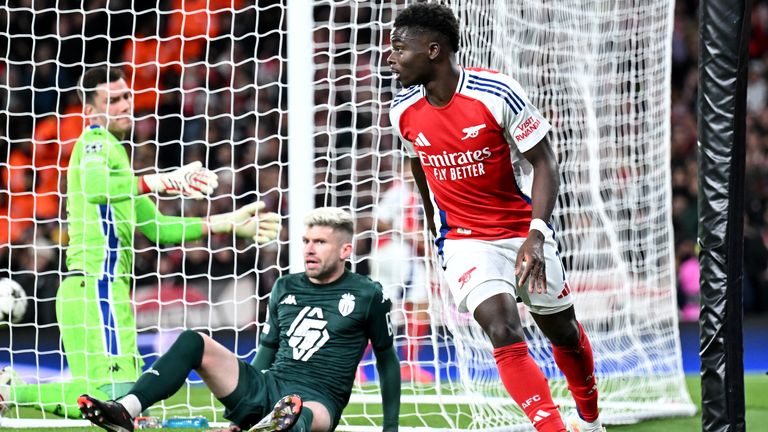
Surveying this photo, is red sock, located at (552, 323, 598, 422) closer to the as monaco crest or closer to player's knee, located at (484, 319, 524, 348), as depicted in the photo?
player's knee, located at (484, 319, 524, 348)

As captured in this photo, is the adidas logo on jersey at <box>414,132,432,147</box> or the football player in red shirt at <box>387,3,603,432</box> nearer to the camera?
the football player in red shirt at <box>387,3,603,432</box>

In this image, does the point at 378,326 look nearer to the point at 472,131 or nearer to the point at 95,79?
the point at 472,131

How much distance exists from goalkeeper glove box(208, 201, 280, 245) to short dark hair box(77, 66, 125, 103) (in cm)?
103

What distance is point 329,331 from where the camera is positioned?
4.87m

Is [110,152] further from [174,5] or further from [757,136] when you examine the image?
[757,136]

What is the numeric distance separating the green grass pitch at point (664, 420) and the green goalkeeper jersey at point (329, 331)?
55.1 inches

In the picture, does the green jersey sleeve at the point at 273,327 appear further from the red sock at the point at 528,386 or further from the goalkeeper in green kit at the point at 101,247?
the red sock at the point at 528,386

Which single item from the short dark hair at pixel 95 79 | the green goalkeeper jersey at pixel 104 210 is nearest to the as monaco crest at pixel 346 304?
the green goalkeeper jersey at pixel 104 210

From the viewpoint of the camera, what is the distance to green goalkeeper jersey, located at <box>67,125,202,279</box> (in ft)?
20.4

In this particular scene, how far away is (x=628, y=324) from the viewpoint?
760 cm

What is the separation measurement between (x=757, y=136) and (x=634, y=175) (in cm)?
723

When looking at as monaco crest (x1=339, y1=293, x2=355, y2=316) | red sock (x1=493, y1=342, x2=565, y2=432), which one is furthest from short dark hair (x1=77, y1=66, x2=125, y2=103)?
red sock (x1=493, y1=342, x2=565, y2=432)

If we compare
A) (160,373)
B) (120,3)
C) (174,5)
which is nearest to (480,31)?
(160,373)

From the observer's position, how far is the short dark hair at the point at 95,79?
641cm
